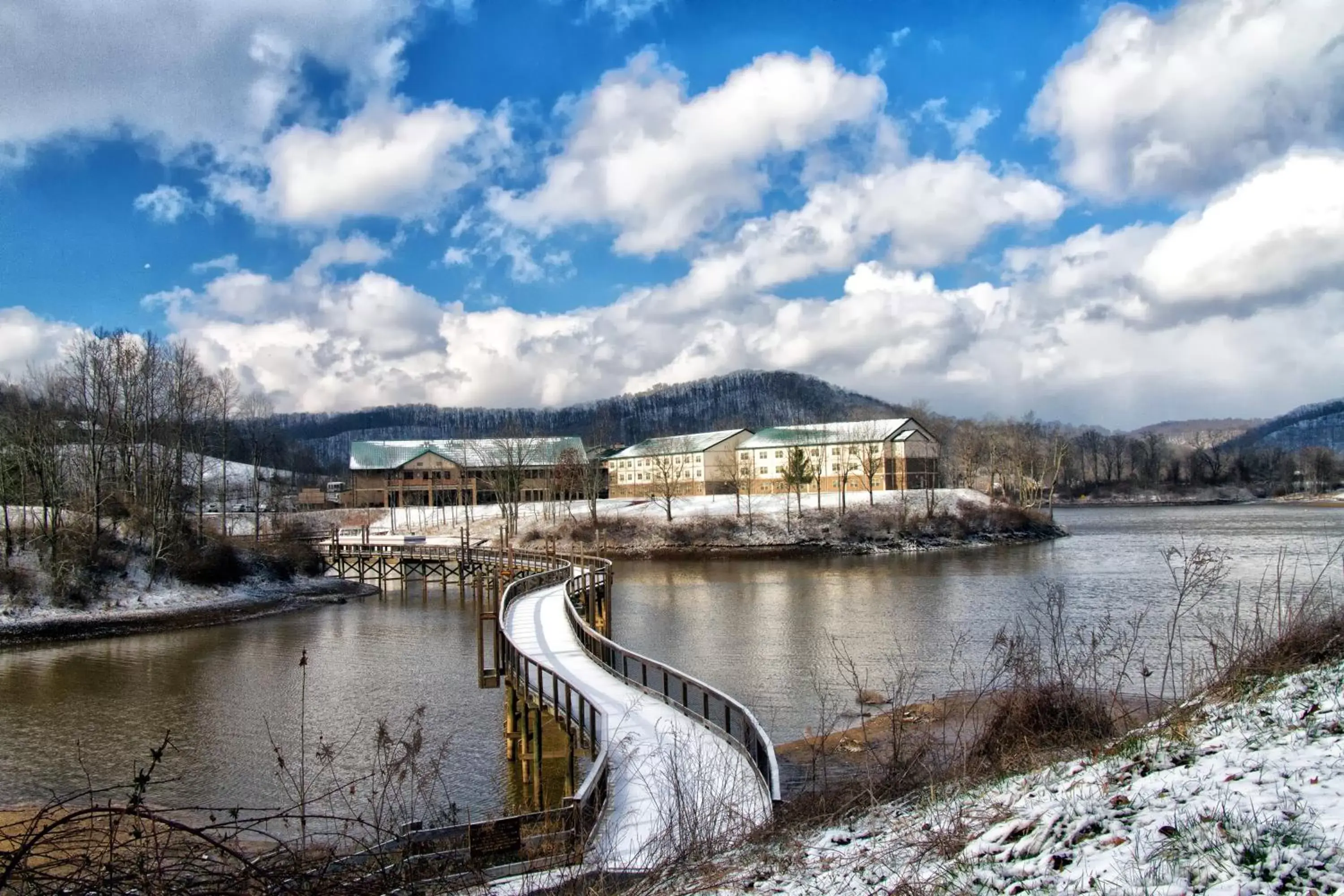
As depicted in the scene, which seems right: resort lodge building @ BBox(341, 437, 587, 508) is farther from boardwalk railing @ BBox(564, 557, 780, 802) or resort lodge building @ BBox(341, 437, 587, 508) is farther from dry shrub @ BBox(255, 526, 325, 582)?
boardwalk railing @ BBox(564, 557, 780, 802)

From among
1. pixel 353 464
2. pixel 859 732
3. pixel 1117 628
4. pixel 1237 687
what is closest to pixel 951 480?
pixel 353 464

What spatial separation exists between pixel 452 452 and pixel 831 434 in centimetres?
4045

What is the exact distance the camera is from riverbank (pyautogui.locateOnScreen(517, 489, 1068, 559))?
217 ft

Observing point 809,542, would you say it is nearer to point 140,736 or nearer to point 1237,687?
point 140,736

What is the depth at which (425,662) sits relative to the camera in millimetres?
26812

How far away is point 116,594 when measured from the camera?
3750 centimetres

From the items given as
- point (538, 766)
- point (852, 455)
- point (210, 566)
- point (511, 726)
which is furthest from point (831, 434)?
point (538, 766)

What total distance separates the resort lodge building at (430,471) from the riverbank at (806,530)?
681 inches

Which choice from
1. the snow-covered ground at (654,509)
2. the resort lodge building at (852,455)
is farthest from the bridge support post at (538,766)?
the resort lodge building at (852,455)

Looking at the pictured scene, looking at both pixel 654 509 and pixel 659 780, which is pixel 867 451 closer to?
pixel 654 509

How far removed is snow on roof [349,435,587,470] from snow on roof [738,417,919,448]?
1958 cm

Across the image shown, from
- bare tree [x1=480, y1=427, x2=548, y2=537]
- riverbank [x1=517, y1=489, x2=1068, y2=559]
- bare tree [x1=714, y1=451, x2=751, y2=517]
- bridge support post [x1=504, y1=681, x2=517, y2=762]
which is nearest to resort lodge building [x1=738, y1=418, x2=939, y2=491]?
bare tree [x1=714, y1=451, x2=751, y2=517]

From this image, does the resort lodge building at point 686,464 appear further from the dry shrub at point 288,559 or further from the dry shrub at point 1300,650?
the dry shrub at point 1300,650

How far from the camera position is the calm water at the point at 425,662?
1720 cm
